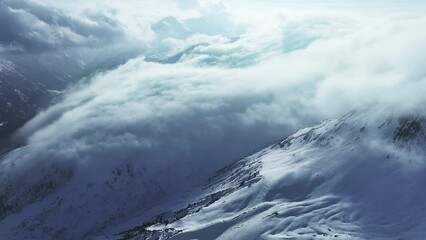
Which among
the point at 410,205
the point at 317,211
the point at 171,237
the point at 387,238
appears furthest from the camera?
the point at 171,237

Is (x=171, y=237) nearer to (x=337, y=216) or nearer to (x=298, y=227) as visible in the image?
(x=298, y=227)

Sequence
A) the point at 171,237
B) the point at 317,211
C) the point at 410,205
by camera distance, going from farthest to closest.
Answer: the point at 171,237, the point at 317,211, the point at 410,205

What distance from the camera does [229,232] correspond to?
7013 inches

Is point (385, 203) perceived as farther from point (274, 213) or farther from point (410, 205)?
point (274, 213)

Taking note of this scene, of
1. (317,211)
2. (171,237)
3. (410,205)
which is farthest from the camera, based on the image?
(171,237)

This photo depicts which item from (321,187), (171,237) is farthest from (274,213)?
(171,237)

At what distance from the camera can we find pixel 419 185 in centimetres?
16662

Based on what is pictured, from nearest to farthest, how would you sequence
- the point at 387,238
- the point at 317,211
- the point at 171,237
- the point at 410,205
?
the point at 387,238
the point at 410,205
the point at 317,211
the point at 171,237

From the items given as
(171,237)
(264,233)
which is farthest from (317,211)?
(171,237)

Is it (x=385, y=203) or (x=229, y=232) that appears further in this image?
(x=229, y=232)

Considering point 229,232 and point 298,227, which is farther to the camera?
point 229,232

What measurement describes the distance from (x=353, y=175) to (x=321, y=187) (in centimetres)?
1514

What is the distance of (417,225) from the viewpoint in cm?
14438

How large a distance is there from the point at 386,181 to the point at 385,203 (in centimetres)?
1661
